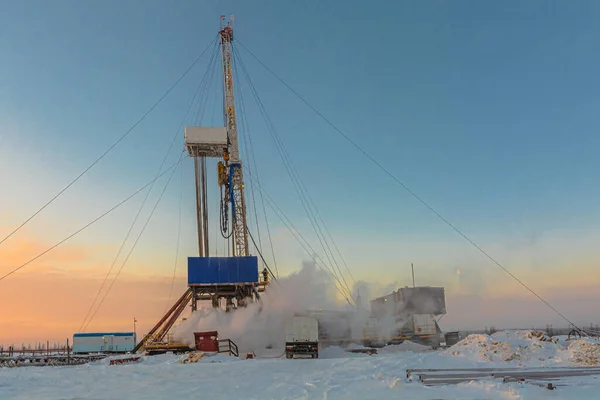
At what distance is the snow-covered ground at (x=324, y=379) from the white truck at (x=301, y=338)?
707 centimetres

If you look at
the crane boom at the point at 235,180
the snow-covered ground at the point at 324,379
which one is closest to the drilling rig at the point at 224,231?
the crane boom at the point at 235,180

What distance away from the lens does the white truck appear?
35938mm

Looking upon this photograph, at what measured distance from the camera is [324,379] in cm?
2080

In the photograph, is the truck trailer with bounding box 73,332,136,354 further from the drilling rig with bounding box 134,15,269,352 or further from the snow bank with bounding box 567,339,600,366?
the snow bank with bounding box 567,339,600,366

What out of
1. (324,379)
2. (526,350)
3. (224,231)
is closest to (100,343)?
(224,231)

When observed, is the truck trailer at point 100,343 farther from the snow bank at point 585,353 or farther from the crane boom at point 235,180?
the snow bank at point 585,353

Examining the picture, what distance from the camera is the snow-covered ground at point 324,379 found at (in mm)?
16406

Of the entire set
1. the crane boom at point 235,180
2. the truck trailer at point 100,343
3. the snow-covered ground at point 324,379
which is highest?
the crane boom at point 235,180

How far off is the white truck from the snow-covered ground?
23.2 feet

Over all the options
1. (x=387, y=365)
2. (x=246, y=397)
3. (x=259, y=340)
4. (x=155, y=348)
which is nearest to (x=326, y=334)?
(x=259, y=340)

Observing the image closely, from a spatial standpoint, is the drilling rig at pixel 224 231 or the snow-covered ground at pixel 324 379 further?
the drilling rig at pixel 224 231

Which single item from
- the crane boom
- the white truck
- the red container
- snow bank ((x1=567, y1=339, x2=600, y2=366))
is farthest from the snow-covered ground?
the crane boom

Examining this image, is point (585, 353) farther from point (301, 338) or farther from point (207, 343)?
point (207, 343)

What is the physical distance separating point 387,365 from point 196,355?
1366cm
